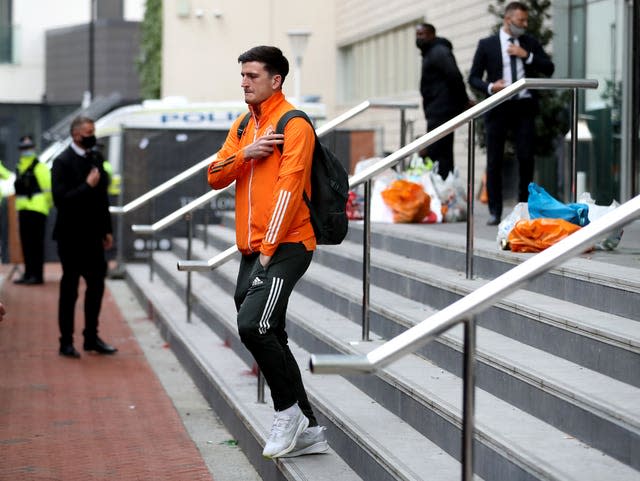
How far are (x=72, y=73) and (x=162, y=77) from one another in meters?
22.8

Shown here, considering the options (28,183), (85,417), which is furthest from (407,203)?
(28,183)

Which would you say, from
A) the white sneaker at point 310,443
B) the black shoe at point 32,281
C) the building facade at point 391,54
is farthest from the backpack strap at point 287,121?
the black shoe at point 32,281

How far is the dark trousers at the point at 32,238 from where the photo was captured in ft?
49.4

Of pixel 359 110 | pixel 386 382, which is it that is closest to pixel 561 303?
pixel 386 382

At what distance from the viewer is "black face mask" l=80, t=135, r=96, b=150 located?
31.8ft

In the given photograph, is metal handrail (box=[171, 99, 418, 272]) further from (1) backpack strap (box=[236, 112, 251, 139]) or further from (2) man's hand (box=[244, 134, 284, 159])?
(2) man's hand (box=[244, 134, 284, 159])

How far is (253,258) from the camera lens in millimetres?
5664

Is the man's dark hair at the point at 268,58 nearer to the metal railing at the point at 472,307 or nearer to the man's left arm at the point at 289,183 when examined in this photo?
the man's left arm at the point at 289,183

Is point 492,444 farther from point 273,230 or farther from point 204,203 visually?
point 204,203

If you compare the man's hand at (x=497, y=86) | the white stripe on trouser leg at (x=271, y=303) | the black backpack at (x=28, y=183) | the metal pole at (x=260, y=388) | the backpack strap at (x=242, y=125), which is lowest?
the metal pole at (x=260, y=388)

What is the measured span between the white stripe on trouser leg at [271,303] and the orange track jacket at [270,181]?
0.49 ft

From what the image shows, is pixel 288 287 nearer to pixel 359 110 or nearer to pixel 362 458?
pixel 362 458

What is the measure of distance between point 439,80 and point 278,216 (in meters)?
6.39

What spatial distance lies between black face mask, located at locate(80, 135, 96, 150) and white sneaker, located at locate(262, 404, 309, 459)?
15.3 feet
